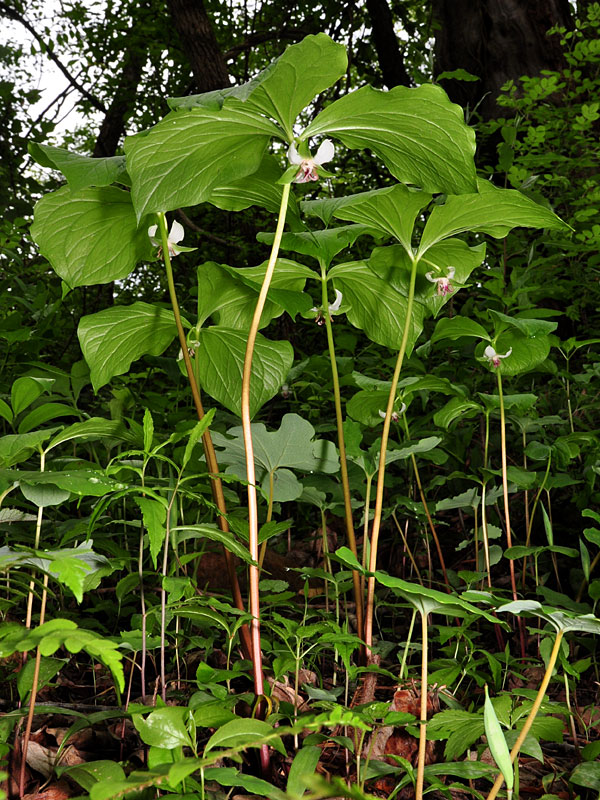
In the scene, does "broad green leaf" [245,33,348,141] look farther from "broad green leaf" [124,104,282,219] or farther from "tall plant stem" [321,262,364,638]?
"tall plant stem" [321,262,364,638]

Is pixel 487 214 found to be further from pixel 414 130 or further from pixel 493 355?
pixel 493 355

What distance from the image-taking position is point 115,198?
3.26 ft

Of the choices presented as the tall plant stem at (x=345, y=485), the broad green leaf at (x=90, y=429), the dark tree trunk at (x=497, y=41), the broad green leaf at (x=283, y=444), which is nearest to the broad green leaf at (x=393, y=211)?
the tall plant stem at (x=345, y=485)

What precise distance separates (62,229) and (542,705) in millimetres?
960

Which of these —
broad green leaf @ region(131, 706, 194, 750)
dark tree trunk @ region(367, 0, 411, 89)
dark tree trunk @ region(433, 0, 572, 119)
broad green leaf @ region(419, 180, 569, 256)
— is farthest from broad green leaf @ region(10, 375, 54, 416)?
dark tree trunk @ region(367, 0, 411, 89)

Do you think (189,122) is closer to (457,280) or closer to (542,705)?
(457,280)

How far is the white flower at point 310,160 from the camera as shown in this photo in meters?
0.84

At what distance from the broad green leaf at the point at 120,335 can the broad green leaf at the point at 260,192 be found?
0.21 meters

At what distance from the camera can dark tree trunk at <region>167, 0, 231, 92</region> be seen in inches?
126

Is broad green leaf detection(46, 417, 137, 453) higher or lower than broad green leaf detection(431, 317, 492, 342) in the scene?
lower

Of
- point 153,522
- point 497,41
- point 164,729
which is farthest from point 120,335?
point 497,41

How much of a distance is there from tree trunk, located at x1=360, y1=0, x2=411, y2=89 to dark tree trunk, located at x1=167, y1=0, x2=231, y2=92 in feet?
4.77

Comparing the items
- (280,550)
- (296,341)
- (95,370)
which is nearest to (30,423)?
(95,370)

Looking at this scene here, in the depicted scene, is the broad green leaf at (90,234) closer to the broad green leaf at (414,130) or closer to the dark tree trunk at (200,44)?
the broad green leaf at (414,130)
